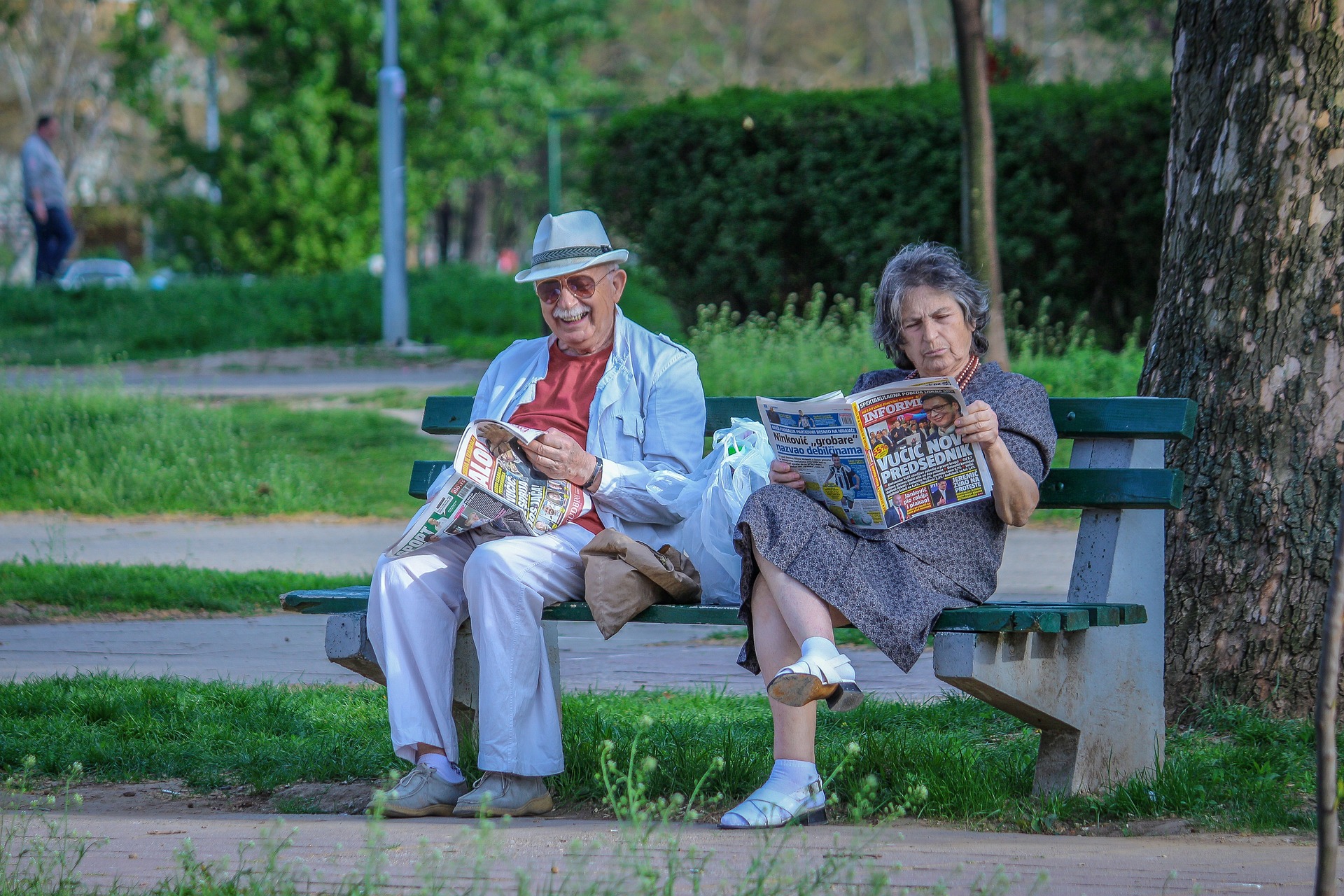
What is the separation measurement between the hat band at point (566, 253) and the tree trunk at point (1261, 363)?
1.63m

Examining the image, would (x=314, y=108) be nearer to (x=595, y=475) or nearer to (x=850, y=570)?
(x=595, y=475)

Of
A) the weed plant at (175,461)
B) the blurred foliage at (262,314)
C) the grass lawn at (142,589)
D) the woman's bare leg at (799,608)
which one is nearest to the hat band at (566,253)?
the woman's bare leg at (799,608)

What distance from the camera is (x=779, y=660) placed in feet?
11.9

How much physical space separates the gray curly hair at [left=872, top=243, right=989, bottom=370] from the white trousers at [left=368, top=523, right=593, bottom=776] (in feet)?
3.10

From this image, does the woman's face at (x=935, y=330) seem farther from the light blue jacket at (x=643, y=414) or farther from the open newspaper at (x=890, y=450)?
the light blue jacket at (x=643, y=414)

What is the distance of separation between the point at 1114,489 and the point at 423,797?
5.97 feet

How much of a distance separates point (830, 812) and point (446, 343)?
14.0m

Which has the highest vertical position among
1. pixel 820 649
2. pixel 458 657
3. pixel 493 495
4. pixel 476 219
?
pixel 476 219

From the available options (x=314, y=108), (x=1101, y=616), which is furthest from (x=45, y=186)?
(x=1101, y=616)

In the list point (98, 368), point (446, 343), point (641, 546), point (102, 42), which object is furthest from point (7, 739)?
point (102, 42)

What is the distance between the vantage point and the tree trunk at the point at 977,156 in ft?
33.2

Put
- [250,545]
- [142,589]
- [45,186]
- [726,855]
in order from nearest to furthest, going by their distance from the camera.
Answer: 1. [726,855]
2. [142,589]
3. [250,545]
4. [45,186]

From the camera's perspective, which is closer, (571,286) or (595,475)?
(595,475)

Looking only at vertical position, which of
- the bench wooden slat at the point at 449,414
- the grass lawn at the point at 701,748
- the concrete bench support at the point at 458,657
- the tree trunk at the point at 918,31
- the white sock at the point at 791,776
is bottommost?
the grass lawn at the point at 701,748
